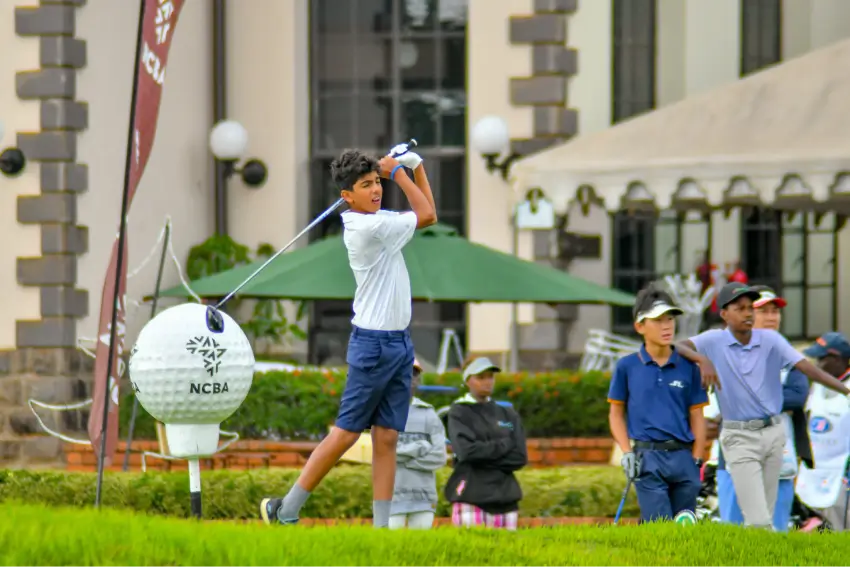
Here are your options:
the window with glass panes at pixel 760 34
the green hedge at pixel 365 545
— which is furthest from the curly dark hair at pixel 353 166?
the window with glass panes at pixel 760 34

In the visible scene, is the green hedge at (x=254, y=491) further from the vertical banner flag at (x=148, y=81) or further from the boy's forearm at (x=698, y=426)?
the boy's forearm at (x=698, y=426)

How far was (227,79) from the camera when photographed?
19766 millimetres

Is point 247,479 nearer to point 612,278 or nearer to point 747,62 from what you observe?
point 612,278

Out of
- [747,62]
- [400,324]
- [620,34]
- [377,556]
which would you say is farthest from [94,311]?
[377,556]

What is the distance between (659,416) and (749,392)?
1239 mm

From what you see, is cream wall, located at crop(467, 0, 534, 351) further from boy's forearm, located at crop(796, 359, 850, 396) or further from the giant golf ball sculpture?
the giant golf ball sculpture

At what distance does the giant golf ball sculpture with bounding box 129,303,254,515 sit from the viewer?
7.88 m

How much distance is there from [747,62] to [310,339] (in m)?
5.70

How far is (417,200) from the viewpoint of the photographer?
8.77 m

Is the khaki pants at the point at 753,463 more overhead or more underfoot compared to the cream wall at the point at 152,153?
more underfoot

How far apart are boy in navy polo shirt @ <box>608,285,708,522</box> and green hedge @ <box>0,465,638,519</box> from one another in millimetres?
3196

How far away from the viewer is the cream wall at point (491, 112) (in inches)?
731

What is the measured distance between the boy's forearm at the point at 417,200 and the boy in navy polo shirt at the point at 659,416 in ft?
5.45

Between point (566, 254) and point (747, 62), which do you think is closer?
point (566, 254)
